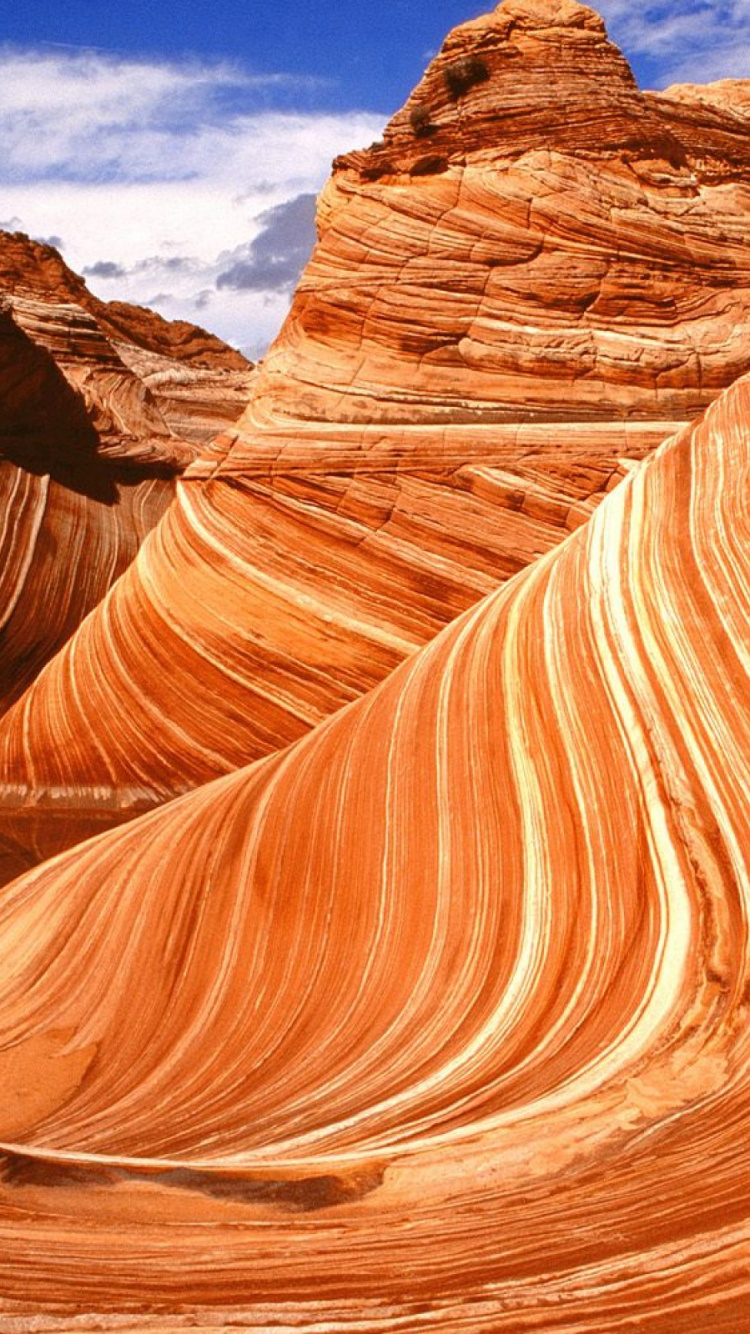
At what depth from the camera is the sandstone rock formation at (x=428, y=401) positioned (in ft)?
27.1

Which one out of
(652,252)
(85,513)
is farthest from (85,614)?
(652,252)

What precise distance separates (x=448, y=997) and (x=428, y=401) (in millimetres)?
5349

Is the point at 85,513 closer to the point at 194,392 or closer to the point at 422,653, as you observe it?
the point at 422,653

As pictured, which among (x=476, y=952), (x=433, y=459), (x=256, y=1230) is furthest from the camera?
(x=433, y=459)

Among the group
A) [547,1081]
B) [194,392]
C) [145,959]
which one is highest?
[194,392]

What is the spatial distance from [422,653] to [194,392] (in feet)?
55.1

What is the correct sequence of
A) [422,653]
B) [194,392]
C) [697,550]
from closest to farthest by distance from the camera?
[697,550] → [422,653] → [194,392]

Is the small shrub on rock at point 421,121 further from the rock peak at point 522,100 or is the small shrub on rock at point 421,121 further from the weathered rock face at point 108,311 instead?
the weathered rock face at point 108,311

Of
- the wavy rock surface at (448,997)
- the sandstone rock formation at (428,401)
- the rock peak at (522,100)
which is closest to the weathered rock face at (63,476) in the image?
the sandstone rock formation at (428,401)

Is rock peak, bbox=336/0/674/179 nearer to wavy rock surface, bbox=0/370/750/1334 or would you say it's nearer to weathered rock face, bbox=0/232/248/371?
wavy rock surface, bbox=0/370/750/1334

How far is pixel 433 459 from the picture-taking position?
8.41 m

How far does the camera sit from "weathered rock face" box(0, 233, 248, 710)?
36.6 feet

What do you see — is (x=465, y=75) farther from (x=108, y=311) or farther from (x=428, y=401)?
(x=108, y=311)

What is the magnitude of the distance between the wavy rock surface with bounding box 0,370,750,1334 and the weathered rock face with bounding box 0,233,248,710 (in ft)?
16.8
